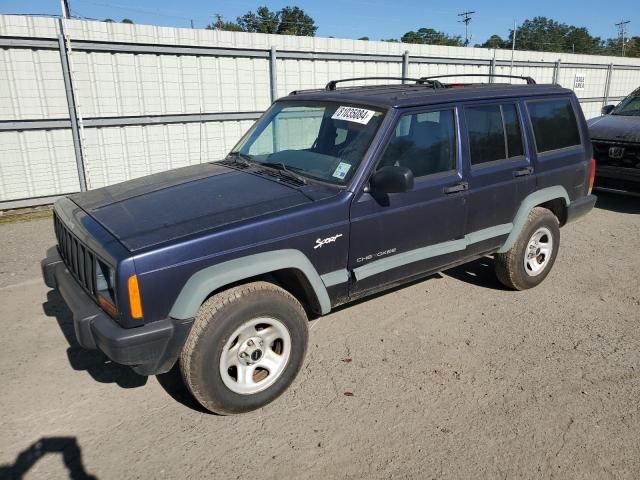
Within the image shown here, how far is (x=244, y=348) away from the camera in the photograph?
3.04 m

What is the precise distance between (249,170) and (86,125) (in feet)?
16.3

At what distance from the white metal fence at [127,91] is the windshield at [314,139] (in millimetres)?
4411

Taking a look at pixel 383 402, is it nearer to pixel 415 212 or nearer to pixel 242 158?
pixel 415 212

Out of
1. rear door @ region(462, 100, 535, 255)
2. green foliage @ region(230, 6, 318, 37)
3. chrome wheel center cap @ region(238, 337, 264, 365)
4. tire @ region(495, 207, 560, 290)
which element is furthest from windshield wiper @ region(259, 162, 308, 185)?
green foliage @ region(230, 6, 318, 37)

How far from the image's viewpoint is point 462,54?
39.2 ft

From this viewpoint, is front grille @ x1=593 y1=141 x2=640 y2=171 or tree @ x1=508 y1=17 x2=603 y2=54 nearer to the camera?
front grille @ x1=593 y1=141 x2=640 y2=171

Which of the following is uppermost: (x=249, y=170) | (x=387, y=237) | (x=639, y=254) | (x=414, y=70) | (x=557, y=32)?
(x=557, y=32)

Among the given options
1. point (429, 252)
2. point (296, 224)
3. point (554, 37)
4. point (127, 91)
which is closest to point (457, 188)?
point (429, 252)

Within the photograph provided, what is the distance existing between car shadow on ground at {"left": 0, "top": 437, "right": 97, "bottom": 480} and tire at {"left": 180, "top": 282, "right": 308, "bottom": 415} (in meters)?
0.68

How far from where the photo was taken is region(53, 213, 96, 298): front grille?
2965mm

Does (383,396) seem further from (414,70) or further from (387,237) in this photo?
(414,70)

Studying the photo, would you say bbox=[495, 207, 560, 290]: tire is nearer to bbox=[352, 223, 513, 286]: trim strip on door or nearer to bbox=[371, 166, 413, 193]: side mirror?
bbox=[352, 223, 513, 286]: trim strip on door

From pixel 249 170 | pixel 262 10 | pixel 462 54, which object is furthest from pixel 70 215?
pixel 262 10

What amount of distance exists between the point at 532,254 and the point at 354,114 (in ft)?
7.86
